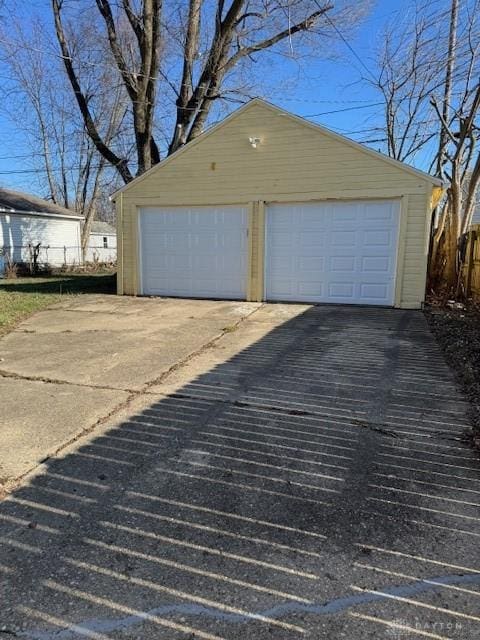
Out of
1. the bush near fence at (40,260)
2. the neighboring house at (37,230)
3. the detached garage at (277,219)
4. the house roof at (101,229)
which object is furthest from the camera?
the house roof at (101,229)

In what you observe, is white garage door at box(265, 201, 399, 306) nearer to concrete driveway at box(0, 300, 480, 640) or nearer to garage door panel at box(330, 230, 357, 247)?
garage door panel at box(330, 230, 357, 247)

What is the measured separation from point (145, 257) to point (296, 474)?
8.74m

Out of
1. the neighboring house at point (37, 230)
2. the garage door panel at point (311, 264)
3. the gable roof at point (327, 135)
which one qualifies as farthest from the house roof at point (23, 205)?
the garage door panel at point (311, 264)

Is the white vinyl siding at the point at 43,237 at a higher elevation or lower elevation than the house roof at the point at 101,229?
lower

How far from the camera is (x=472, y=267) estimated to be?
9.25m

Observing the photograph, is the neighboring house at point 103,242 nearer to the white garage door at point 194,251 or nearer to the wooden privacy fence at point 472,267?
the white garage door at point 194,251

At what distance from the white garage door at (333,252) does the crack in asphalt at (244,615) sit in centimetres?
771

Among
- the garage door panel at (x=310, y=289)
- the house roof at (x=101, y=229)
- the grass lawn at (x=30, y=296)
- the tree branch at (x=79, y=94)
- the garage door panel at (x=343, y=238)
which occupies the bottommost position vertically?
the grass lawn at (x=30, y=296)

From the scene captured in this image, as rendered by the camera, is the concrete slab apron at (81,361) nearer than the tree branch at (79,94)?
Yes

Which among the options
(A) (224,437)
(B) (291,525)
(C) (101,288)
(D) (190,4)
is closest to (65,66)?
(D) (190,4)

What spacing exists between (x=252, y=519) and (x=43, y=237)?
20421 mm

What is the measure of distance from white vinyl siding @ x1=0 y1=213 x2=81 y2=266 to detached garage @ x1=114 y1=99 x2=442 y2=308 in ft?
31.9

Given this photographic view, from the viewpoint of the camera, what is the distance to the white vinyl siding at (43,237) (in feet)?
58.7

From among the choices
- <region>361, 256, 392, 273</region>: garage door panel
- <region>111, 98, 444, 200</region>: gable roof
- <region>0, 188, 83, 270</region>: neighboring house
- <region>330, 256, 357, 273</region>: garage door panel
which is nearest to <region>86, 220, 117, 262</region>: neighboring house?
<region>0, 188, 83, 270</region>: neighboring house
